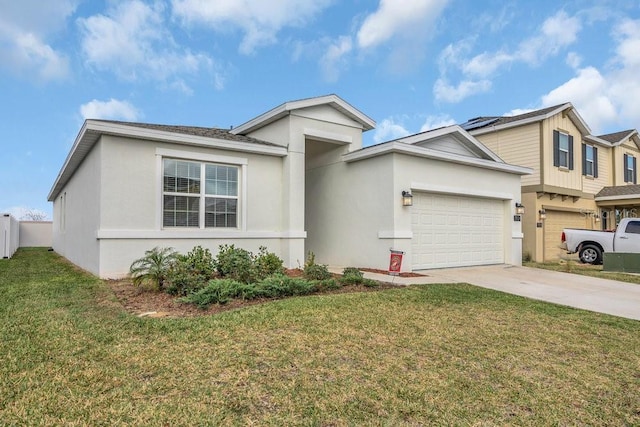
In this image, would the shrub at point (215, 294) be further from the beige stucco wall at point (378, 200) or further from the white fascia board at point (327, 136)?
the white fascia board at point (327, 136)

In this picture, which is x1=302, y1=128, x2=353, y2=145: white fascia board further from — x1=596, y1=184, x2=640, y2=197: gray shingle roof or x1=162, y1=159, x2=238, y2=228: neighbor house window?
x1=596, y1=184, x2=640, y2=197: gray shingle roof

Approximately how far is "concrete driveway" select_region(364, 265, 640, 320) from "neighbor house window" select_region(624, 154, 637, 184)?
13.9 metres

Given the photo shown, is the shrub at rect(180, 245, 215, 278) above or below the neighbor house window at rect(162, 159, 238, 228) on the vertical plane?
below

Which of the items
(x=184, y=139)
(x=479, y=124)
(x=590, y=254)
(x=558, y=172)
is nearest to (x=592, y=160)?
(x=558, y=172)

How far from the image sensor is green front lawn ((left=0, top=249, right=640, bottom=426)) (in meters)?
2.94

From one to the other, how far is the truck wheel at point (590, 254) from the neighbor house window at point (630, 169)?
9.08 meters

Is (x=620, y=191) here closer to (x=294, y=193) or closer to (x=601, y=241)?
(x=601, y=241)

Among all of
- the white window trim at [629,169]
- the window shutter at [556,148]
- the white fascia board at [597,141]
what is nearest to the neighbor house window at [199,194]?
the window shutter at [556,148]

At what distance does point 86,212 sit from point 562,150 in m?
17.9

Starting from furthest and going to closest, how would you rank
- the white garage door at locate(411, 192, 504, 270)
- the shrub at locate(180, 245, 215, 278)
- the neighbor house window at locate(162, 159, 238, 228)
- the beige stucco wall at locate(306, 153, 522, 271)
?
the white garage door at locate(411, 192, 504, 270), the beige stucco wall at locate(306, 153, 522, 271), the neighbor house window at locate(162, 159, 238, 228), the shrub at locate(180, 245, 215, 278)

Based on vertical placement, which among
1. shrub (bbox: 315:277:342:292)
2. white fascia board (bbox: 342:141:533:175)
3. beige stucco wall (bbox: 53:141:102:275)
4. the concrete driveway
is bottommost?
the concrete driveway

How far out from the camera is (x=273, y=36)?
1457cm

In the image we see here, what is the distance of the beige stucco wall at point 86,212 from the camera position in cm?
891

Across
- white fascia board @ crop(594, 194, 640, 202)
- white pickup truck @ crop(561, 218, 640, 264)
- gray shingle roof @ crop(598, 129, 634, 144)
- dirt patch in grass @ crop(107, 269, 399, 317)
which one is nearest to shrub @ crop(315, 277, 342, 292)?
dirt patch in grass @ crop(107, 269, 399, 317)
